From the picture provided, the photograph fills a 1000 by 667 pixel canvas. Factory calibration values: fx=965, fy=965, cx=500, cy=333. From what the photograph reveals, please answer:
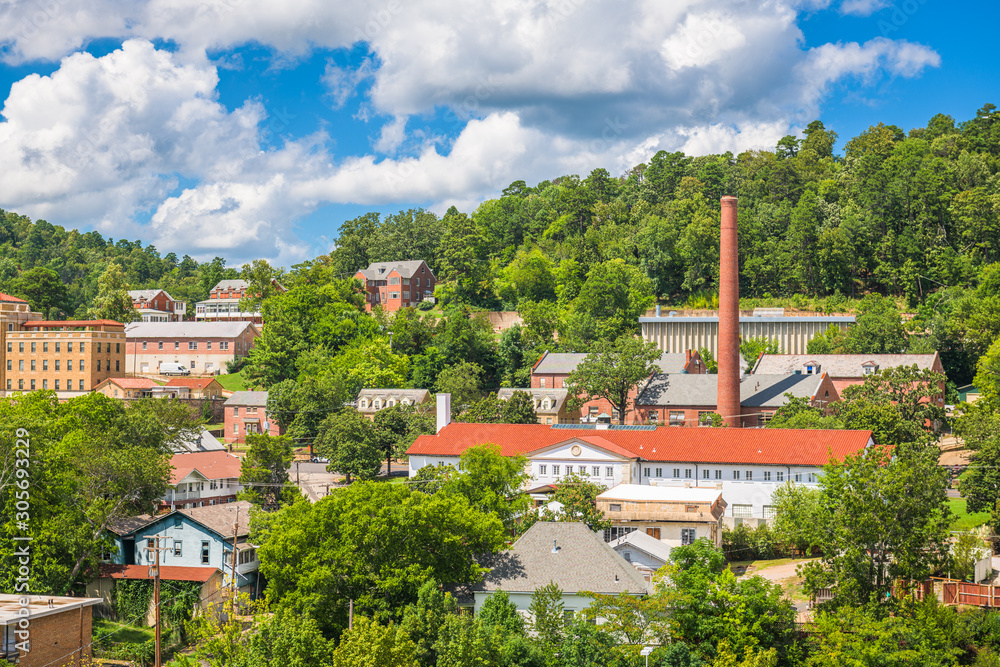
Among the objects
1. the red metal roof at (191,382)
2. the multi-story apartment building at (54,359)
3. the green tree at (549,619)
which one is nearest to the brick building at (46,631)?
the green tree at (549,619)

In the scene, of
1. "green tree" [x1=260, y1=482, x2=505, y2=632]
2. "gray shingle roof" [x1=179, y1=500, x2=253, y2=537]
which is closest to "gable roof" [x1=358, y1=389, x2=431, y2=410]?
"gray shingle roof" [x1=179, y1=500, x2=253, y2=537]

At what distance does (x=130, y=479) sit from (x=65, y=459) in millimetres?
4119

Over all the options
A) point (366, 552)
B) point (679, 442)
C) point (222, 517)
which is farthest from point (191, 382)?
point (366, 552)

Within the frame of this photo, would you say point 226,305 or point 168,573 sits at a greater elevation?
point 226,305

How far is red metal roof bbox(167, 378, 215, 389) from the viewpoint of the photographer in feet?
325

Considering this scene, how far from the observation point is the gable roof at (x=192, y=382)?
98.9 meters

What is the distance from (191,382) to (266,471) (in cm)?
4330

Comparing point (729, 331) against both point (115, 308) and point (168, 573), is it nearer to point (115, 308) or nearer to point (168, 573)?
point (168, 573)

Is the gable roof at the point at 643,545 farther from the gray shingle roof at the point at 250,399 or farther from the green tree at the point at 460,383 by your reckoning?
the gray shingle roof at the point at 250,399

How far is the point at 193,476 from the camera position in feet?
205

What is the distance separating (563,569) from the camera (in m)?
43.2

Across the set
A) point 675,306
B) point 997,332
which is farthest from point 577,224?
point 997,332

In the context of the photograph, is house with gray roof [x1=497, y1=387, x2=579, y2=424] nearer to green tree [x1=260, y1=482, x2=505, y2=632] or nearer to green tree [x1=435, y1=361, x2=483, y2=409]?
green tree [x1=435, y1=361, x2=483, y2=409]

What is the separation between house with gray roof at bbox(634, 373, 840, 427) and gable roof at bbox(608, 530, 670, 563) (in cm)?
2745
